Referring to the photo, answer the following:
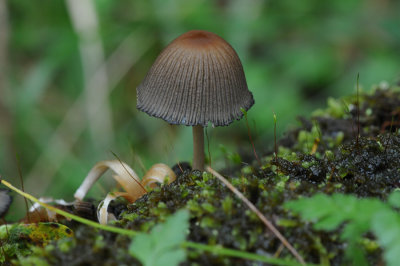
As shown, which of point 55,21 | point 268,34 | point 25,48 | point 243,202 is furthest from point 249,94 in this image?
point 25,48

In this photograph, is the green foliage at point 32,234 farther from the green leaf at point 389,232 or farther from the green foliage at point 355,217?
the green leaf at point 389,232

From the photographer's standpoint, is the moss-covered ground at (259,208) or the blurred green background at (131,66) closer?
the moss-covered ground at (259,208)

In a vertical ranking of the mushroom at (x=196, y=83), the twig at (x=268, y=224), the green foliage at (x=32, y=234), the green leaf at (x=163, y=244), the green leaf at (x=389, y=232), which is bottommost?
the green foliage at (x=32, y=234)

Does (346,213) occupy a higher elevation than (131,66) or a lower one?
lower

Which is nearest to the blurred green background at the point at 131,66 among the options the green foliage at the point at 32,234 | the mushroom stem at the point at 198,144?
the mushroom stem at the point at 198,144

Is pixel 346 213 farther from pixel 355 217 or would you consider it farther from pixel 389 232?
pixel 389 232

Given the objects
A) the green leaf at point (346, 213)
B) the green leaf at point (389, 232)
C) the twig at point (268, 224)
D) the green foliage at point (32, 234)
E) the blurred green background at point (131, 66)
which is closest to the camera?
the green leaf at point (389, 232)

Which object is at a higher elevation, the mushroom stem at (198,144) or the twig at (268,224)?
the mushroom stem at (198,144)

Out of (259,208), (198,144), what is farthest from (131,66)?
(259,208)

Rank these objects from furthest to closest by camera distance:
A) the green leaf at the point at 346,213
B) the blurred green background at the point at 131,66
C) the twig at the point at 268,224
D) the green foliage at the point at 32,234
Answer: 1. the blurred green background at the point at 131,66
2. the green foliage at the point at 32,234
3. the twig at the point at 268,224
4. the green leaf at the point at 346,213
